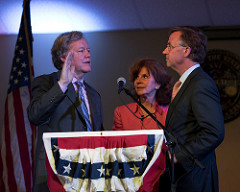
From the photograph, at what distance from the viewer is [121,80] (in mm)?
2221

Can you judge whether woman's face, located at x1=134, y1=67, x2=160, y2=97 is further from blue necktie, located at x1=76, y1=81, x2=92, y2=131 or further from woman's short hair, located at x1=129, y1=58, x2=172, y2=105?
blue necktie, located at x1=76, y1=81, x2=92, y2=131

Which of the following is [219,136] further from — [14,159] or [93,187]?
[14,159]

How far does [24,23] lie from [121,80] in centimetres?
243

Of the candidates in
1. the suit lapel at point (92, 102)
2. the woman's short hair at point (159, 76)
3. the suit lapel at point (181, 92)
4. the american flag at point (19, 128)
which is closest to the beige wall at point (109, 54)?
the american flag at point (19, 128)

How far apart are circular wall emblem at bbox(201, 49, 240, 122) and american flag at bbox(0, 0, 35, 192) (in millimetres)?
2239

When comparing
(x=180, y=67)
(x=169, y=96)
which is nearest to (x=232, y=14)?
(x=169, y=96)

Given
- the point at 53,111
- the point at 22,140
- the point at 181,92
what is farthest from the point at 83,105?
the point at 22,140

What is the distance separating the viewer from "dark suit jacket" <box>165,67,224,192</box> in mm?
2070

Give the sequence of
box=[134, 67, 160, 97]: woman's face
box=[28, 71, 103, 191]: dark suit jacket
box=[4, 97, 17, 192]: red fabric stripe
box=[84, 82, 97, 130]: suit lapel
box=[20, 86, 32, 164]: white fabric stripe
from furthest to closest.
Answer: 1. box=[20, 86, 32, 164]: white fabric stripe
2. box=[4, 97, 17, 192]: red fabric stripe
3. box=[134, 67, 160, 97]: woman's face
4. box=[84, 82, 97, 130]: suit lapel
5. box=[28, 71, 103, 191]: dark suit jacket

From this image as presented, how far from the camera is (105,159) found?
1720 millimetres

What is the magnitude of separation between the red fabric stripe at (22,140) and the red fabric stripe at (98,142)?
94.0 inches

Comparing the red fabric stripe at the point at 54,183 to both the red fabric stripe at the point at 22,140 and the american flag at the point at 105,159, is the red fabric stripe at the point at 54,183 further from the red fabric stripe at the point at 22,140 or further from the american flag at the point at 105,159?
the red fabric stripe at the point at 22,140

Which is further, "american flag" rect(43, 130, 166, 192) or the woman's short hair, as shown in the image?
the woman's short hair

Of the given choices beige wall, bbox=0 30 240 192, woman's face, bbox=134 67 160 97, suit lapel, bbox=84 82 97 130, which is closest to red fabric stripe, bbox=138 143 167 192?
suit lapel, bbox=84 82 97 130
